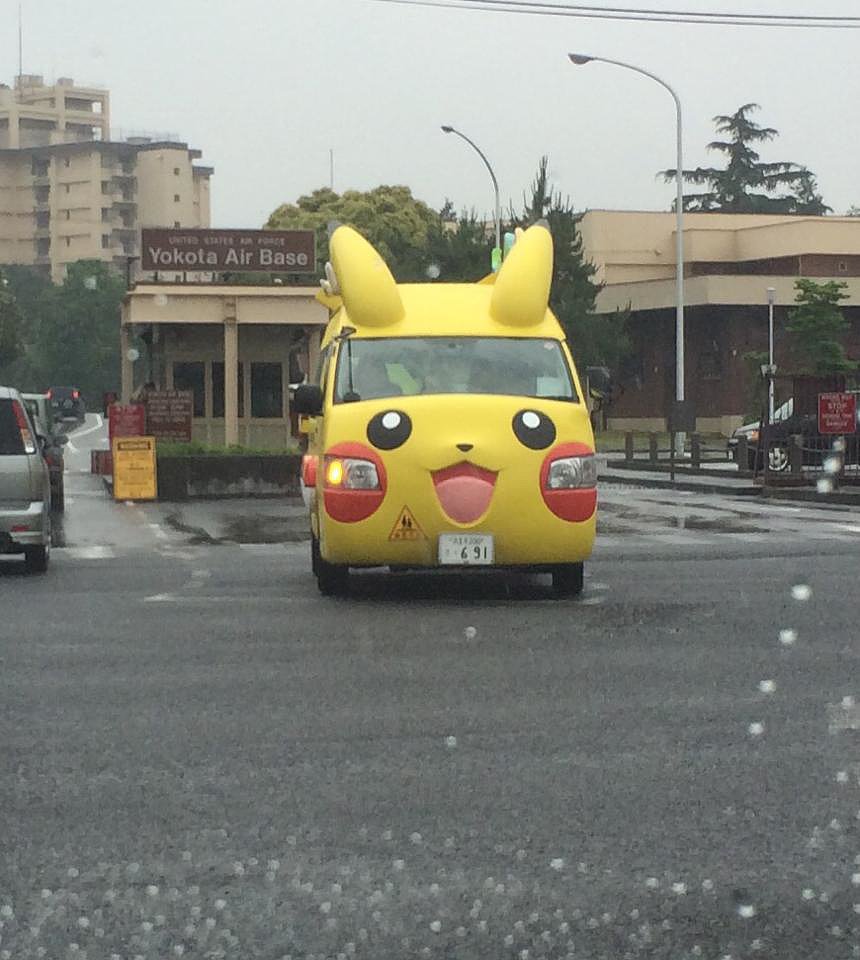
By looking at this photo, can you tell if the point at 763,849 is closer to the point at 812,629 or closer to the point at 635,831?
the point at 635,831

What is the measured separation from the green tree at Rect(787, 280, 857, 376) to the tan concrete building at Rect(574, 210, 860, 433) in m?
4.27

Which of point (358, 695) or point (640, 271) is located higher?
point (640, 271)

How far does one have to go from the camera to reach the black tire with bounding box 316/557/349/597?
46.6ft

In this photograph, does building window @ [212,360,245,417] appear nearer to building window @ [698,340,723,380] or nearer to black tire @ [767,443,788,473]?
black tire @ [767,443,788,473]

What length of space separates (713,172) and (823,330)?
42237 millimetres

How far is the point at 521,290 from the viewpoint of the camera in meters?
14.8

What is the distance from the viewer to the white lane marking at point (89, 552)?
19047mm

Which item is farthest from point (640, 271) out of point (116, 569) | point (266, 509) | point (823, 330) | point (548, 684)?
point (548, 684)

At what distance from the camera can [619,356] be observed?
72.6 meters

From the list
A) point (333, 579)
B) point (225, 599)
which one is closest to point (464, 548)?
point (333, 579)

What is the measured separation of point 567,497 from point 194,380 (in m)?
30.1

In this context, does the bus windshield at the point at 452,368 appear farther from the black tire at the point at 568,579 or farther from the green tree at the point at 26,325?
the green tree at the point at 26,325

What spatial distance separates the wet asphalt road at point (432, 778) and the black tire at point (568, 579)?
448 millimetres

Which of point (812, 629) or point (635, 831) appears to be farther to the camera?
point (812, 629)
